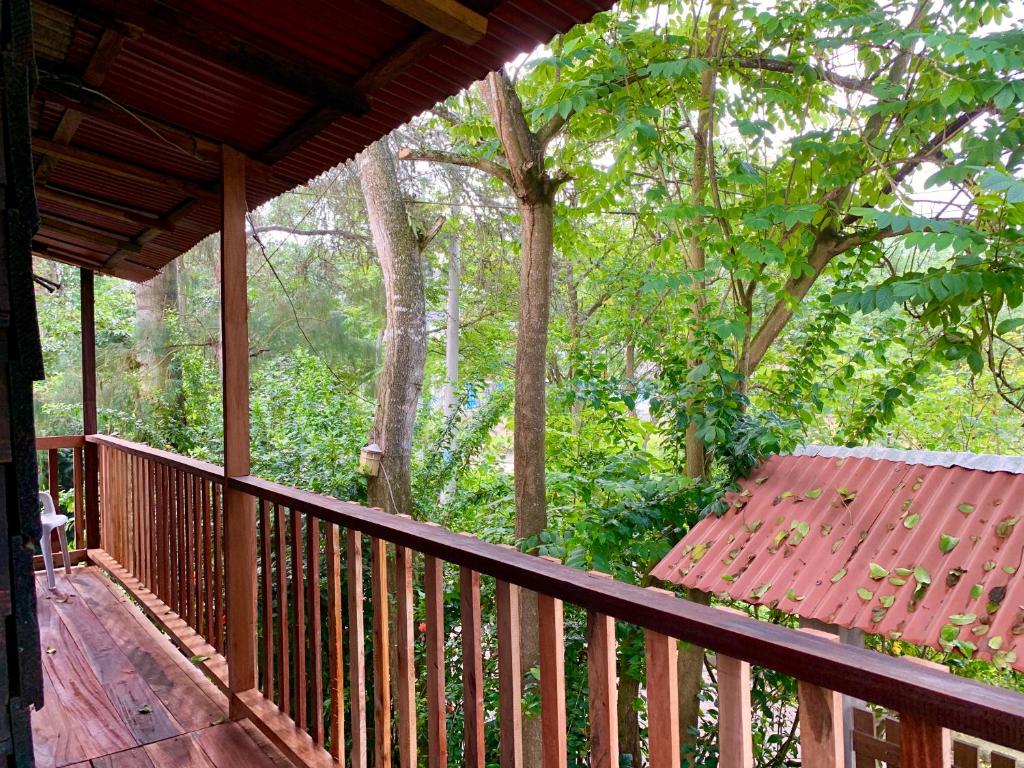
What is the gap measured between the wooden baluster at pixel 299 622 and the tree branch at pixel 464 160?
413cm

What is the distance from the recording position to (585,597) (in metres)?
1.20

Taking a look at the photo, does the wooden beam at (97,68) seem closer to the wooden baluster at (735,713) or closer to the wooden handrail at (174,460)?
the wooden handrail at (174,460)

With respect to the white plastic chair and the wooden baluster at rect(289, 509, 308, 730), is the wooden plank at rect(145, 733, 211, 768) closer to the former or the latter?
the wooden baluster at rect(289, 509, 308, 730)

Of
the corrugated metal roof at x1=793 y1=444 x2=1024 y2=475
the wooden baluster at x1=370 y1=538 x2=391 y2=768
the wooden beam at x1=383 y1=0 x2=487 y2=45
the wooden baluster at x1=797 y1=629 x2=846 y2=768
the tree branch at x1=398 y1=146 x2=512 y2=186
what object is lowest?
the wooden baluster at x1=370 y1=538 x2=391 y2=768

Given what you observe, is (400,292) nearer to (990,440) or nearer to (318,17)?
(318,17)

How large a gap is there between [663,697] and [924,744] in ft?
1.27

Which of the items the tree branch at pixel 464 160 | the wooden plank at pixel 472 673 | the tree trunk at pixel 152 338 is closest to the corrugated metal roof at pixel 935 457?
the tree branch at pixel 464 160

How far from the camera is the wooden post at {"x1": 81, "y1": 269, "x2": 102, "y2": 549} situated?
502 centimetres

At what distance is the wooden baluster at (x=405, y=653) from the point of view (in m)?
1.74

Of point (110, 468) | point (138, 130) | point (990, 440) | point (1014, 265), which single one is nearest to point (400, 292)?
point (110, 468)

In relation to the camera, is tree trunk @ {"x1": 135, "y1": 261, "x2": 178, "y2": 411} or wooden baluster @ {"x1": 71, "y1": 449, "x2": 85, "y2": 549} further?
A: tree trunk @ {"x1": 135, "y1": 261, "x2": 178, "y2": 411}

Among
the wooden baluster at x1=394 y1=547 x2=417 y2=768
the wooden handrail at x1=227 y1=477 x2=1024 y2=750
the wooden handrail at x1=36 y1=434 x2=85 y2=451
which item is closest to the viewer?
the wooden handrail at x1=227 y1=477 x2=1024 y2=750

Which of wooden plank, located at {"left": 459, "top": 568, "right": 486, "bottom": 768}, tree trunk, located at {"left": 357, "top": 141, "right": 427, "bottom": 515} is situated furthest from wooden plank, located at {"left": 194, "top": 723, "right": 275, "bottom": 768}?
tree trunk, located at {"left": 357, "top": 141, "right": 427, "bottom": 515}

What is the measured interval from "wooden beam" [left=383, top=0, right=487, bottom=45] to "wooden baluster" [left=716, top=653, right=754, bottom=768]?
146 centimetres
